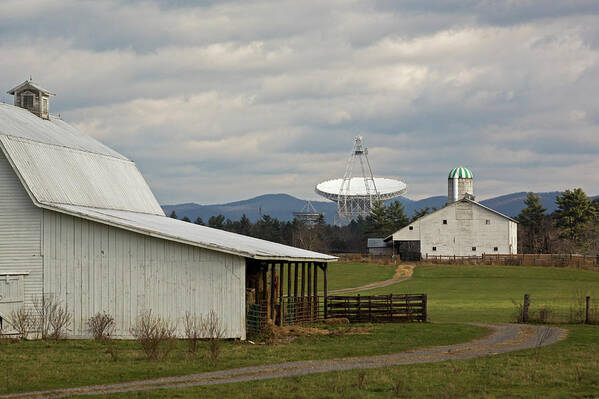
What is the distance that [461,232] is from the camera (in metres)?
90.0

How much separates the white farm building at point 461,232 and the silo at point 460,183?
19.1 m

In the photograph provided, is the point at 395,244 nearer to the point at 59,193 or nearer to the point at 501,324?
the point at 501,324

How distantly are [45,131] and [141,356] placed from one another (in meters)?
16.7

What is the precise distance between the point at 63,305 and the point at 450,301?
2997cm

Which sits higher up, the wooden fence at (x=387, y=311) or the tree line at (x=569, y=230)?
the tree line at (x=569, y=230)

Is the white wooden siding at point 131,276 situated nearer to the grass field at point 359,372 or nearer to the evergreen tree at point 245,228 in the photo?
the grass field at point 359,372

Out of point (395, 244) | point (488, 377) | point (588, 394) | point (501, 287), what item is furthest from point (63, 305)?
point (395, 244)

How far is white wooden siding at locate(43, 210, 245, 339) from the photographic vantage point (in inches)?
1091

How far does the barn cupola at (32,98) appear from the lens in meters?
41.3

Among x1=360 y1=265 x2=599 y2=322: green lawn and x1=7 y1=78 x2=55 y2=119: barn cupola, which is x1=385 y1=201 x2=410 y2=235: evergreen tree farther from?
x1=7 y1=78 x2=55 y2=119: barn cupola

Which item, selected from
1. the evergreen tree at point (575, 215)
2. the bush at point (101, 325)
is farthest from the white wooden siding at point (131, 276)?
the evergreen tree at point (575, 215)

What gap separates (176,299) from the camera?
27953 mm

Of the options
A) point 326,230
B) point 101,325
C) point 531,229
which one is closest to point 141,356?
point 101,325

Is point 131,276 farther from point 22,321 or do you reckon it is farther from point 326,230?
point 326,230
